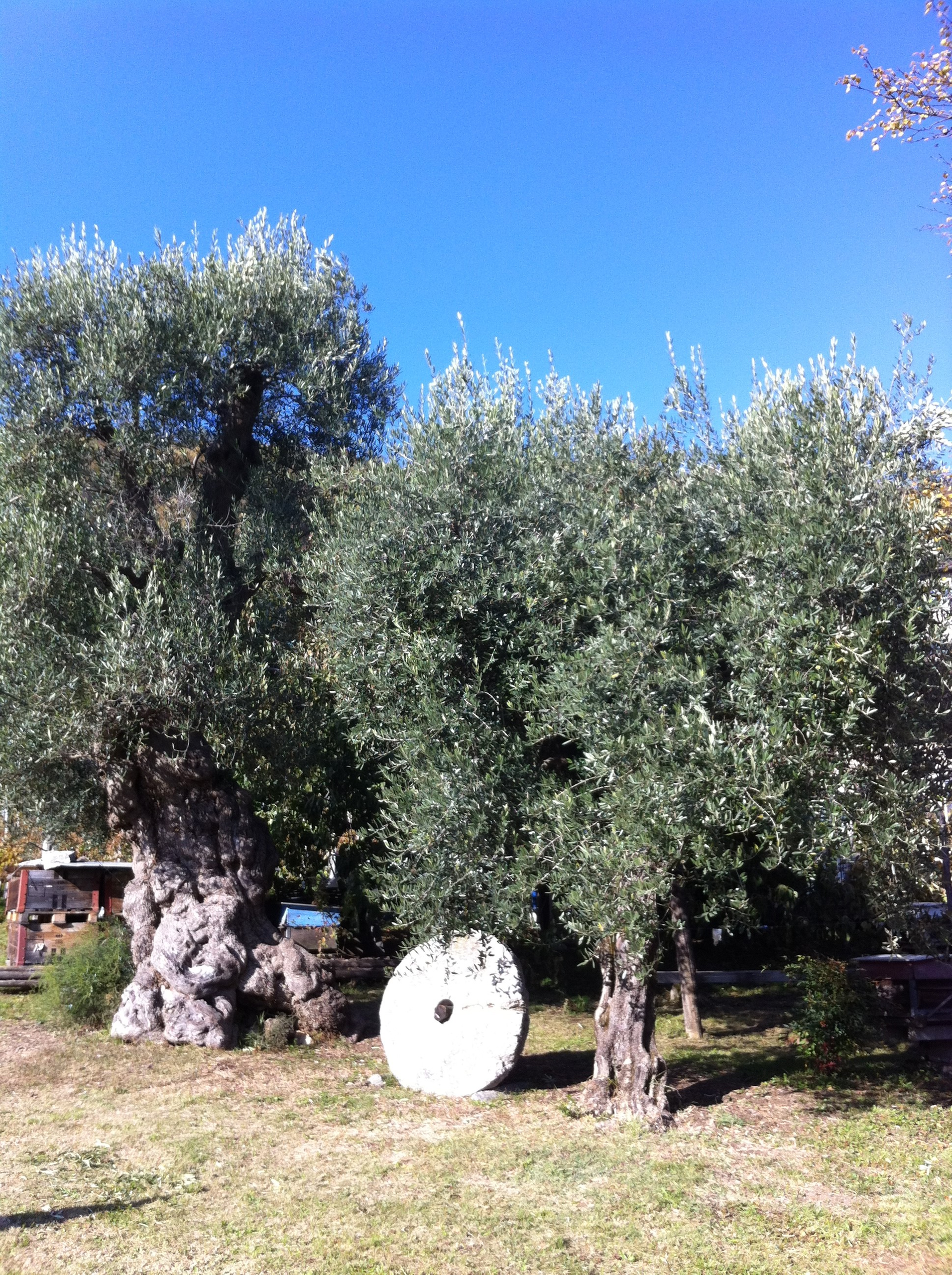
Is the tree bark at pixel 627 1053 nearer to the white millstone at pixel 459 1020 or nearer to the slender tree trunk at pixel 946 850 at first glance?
the white millstone at pixel 459 1020

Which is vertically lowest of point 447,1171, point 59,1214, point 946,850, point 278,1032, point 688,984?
point 447,1171

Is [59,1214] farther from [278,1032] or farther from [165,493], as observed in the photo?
[165,493]

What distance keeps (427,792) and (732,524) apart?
386 cm

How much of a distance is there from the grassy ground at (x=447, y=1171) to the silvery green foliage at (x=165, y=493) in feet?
13.3

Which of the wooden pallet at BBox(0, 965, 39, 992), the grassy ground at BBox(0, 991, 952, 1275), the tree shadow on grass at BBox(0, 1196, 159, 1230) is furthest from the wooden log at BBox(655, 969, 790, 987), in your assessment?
the tree shadow on grass at BBox(0, 1196, 159, 1230)

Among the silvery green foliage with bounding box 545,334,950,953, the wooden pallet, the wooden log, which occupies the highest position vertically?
the silvery green foliage with bounding box 545,334,950,953

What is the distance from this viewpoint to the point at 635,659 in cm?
823

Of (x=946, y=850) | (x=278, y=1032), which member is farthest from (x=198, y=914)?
(x=946, y=850)

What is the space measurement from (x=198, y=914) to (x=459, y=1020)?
13.6 feet

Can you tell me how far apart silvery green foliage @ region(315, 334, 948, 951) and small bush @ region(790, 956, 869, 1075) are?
3093 mm

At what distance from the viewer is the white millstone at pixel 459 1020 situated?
10.6 metres

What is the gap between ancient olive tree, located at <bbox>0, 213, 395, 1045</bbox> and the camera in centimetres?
1123

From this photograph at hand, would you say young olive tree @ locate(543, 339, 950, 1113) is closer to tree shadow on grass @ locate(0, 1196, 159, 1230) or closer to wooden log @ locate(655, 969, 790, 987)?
tree shadow on grass @ locate(0, 1196, 159, 1230)

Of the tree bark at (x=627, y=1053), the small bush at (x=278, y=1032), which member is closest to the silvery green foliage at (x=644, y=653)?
the tree bark at (x=627, y=1053)
